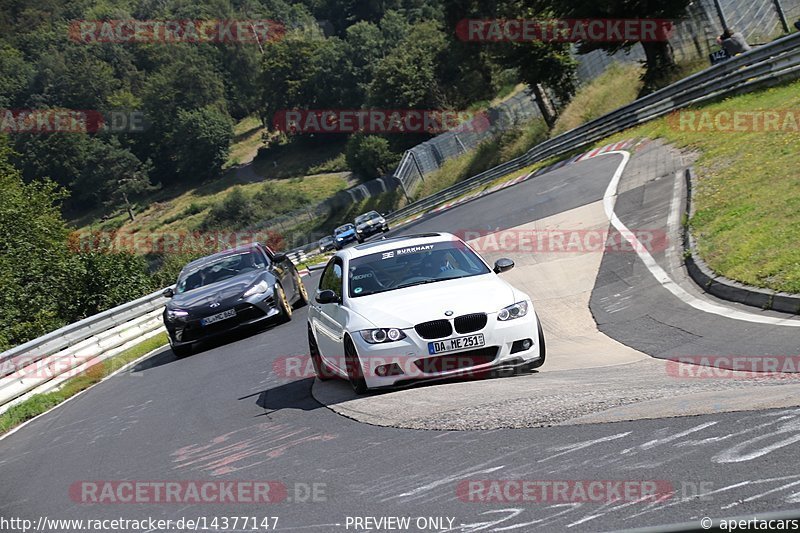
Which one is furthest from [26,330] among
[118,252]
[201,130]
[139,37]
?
[139,37]

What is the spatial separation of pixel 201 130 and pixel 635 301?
128 meters

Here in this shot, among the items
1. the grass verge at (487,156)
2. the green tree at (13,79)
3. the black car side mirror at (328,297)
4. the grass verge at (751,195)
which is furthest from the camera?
the green tree at (13,79)

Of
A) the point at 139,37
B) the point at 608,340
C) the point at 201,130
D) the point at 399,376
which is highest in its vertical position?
the point at 139,37

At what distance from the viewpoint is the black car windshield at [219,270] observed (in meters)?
17.0

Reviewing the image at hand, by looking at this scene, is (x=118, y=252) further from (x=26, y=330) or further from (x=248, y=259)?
(x=248, y=259)

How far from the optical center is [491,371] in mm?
9227

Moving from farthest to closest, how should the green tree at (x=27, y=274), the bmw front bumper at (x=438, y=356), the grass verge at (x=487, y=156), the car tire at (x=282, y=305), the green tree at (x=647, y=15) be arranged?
the grass verge at (x=487, y=156) → the green tree at (x=647, y=15) → the green tree at (x=27, y=274) → the car tire at (x=282, y=305) → the bmw front bumper at (x=438, y=356)

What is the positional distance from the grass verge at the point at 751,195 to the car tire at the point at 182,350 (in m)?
8.69
